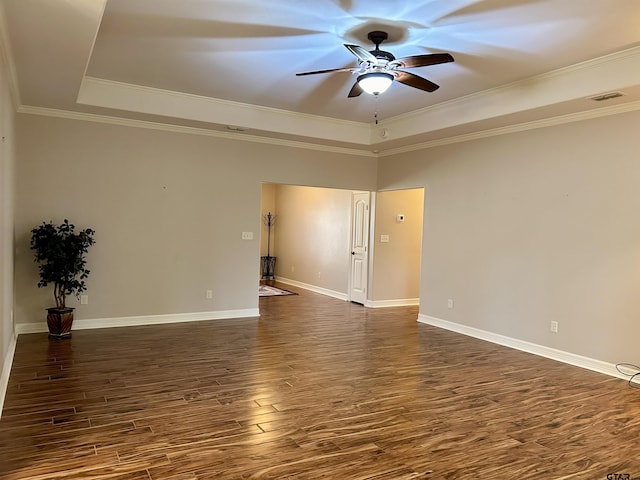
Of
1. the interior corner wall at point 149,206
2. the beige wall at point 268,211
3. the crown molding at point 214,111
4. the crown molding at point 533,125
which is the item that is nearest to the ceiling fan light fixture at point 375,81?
the crown molding at point 533,125

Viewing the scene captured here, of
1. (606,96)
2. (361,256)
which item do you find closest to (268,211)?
(361,256)

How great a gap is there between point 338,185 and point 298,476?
5.52 m

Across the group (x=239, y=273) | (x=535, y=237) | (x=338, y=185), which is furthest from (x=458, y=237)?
(x=239, y=273)

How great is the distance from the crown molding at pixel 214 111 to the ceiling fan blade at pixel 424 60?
2.90 meters

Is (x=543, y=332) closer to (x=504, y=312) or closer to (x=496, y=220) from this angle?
(x=504, y=312)

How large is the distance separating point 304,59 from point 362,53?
1.00 m

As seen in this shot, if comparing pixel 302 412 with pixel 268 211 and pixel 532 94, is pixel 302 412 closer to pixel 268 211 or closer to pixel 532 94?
pixel 532 94

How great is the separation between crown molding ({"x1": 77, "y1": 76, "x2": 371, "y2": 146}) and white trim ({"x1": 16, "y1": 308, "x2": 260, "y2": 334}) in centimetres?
267

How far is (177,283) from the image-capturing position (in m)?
6.38

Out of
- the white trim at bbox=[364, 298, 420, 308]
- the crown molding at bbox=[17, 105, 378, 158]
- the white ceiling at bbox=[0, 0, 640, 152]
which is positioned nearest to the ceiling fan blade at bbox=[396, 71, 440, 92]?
the white ceiling at bbox=[0, 0, 640, 152]

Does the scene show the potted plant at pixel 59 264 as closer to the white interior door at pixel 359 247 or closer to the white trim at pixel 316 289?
the white interior door at pixel 359 247

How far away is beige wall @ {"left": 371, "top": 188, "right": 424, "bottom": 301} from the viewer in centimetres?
804

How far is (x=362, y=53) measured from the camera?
3.58 metres

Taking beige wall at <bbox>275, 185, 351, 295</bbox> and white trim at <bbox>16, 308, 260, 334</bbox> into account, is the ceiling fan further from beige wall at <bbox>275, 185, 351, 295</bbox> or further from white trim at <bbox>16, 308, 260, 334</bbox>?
beige wall at <bbox>275, 185, 351, 295</bbox>
